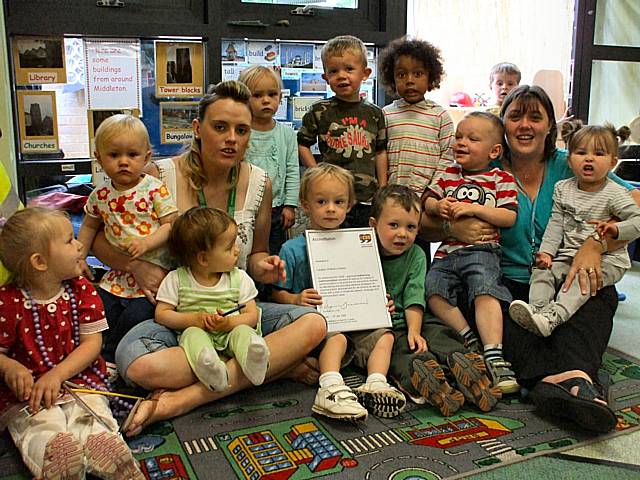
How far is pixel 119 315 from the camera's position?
1.99m

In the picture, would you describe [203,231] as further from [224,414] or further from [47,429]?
[47,429]

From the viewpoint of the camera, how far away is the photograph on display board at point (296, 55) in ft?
9.41

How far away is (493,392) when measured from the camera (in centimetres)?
187

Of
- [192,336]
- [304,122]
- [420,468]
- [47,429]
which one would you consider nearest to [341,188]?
[304,122]

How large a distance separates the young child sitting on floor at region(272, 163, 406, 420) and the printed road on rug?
7 cm

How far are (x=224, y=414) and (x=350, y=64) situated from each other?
135cm

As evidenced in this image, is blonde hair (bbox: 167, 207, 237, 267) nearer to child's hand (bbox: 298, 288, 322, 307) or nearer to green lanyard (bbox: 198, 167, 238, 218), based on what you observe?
green lanyard (bbox: 198, 167, 238, 218)

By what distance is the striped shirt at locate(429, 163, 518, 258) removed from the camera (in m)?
2.25

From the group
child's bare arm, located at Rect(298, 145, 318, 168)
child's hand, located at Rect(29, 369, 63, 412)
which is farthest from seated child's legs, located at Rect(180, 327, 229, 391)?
child's bare arm, located at Rect(298, 145, 318, 168)

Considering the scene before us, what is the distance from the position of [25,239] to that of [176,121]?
3.99ft

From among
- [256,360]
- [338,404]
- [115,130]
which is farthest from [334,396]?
[115,130]

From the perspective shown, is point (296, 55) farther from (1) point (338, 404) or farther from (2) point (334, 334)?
(1) point (338, 404)

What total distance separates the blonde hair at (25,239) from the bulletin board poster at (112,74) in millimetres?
1062

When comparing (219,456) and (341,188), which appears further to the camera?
(341,188)
